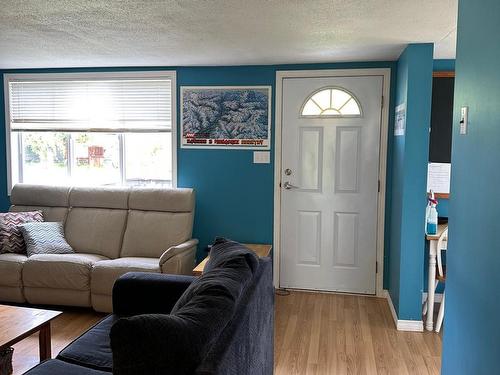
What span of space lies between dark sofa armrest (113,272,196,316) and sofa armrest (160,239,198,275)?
973 millimetres

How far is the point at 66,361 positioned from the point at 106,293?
157cm

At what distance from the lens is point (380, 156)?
4.11 metres

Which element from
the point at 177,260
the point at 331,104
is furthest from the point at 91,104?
the point at 331,104

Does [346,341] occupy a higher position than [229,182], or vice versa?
[229,182]

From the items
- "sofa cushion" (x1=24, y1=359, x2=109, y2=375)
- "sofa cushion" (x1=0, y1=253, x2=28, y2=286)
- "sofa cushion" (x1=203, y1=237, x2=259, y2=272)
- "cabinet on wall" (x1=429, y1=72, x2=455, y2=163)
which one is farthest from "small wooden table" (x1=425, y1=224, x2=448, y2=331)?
"sofa cushion" (x1=0, y1=253, x2=28, y2=286)

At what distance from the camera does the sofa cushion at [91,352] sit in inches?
79.7

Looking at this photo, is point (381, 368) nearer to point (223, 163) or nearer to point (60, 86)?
point (223, 163)

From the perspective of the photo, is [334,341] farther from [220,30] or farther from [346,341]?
[220,30]

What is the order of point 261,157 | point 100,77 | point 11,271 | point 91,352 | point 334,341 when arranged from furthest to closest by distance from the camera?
point 100,77
point 261,157
point 11,271
point 334,341
point 91,352

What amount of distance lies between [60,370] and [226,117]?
9.55 ft

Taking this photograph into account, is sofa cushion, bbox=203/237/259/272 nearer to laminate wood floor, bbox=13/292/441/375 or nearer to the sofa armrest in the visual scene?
laminate wood floor, bbox=13/292/441/375

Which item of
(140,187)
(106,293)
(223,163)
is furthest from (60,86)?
(106,293)

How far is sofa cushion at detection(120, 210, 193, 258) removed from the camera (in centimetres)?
410

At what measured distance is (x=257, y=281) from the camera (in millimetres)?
2082
